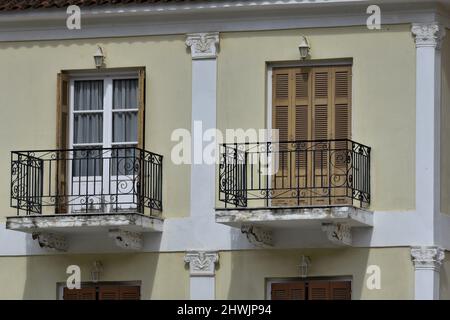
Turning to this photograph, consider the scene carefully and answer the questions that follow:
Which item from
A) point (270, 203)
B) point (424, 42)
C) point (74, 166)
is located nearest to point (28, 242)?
point (74, 166)

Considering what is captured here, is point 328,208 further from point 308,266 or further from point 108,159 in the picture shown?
point 108,159

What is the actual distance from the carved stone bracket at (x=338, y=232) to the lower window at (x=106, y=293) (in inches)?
137

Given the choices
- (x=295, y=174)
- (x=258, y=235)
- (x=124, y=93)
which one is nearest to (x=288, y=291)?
(x=258, y=235)

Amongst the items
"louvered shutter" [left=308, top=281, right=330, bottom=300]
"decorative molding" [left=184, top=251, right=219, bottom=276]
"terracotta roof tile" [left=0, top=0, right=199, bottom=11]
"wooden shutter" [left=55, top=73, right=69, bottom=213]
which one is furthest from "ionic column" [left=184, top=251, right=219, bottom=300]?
"terracotta roof tile" [left=0, top=0, right=199, bottom=11]

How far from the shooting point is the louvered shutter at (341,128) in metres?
39.8

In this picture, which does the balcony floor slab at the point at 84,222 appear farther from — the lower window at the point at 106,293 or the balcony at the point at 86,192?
the lower window at the point at 106,293

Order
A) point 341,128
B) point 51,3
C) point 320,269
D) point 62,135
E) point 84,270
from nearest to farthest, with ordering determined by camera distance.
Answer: point 320,269 → point 341,128 → point 84,270 → point 51,3 → point 62,135

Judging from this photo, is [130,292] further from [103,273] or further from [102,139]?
[102,139]

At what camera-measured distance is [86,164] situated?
41.3 m

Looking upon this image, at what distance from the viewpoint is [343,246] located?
39.8 metres

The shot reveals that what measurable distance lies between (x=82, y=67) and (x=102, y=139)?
1.25 m

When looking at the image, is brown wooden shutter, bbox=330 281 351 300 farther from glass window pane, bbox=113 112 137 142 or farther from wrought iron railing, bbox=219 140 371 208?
glass window pane, bbox=113 112 137 142

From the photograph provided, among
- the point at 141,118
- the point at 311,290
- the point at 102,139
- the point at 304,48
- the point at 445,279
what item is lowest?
the point at 311,290

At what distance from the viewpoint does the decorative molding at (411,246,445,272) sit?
39.3 meters
